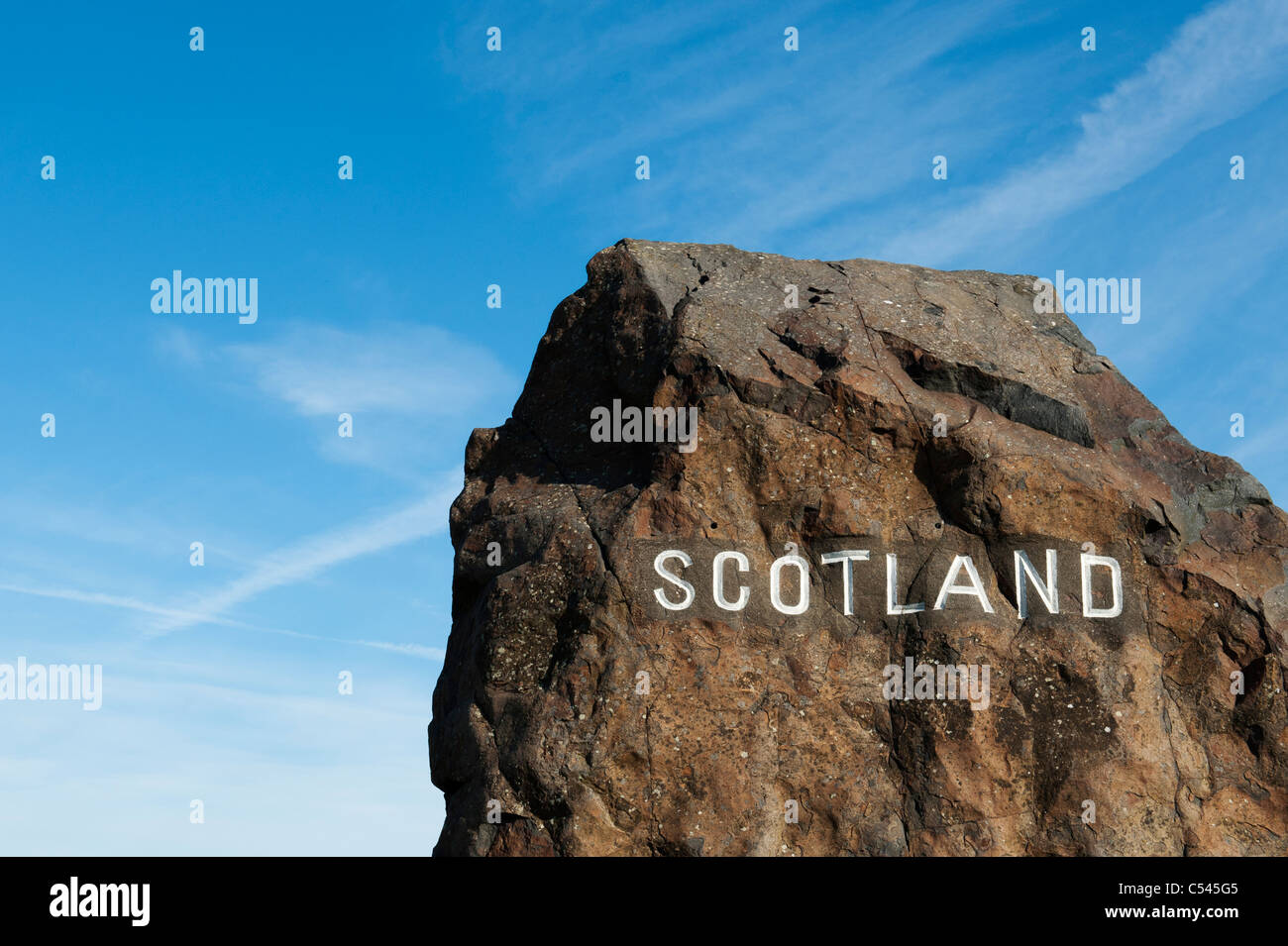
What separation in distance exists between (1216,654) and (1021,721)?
1975 millimetres

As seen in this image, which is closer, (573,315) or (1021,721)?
(1021,721)

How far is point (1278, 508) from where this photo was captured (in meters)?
11.8

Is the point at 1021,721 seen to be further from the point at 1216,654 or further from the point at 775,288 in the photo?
the point at 775,288

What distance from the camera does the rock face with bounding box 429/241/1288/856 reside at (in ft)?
33.1

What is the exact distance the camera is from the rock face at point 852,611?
10078 mm

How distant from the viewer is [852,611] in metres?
10.7
